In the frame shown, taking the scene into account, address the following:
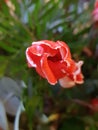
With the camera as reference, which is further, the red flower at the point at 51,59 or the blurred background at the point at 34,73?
the blurred background at the point at 34,73

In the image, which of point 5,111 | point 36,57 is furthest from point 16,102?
point 36,57

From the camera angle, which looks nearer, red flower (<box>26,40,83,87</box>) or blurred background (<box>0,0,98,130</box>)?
red flower (<box>26,40,83,87</box>)

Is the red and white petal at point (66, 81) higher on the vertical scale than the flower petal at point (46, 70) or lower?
lower

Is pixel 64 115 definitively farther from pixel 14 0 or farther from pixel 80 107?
pixel 14 0

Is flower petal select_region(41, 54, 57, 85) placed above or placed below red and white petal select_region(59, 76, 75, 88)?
above

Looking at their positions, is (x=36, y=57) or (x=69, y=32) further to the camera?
(x=69, y=32)

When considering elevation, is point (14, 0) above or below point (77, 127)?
above

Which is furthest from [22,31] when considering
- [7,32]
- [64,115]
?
[64,115]
